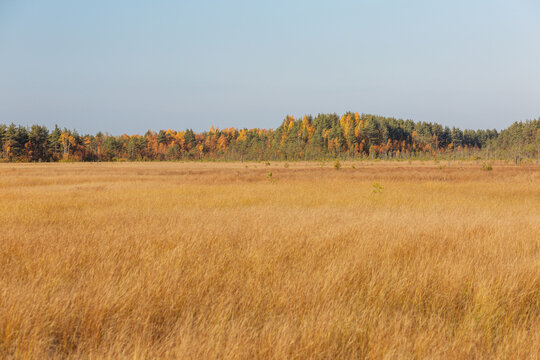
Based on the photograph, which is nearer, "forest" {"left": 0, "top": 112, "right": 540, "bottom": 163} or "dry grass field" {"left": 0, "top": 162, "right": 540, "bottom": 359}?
"dry grass field" {"left": 0, "top": 162, "right": 540, "bottom": 359}

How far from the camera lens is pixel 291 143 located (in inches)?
5030

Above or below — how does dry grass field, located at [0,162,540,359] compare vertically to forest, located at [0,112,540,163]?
below

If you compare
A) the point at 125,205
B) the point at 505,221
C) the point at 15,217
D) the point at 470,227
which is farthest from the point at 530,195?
the point at 15,217

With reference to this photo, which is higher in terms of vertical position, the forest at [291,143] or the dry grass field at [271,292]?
the forest at [291,143]

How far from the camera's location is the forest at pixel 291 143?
88.2 metres

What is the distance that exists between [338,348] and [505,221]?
6712 millimetres

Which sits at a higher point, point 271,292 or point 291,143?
point 291,143

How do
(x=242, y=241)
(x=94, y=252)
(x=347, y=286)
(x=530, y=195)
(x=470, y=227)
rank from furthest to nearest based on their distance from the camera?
1. (x=530, y=195)
2. (x=470, y=227)
3. (x=242, y=241)
4. (x=94, y=252)
5. (x=347, y=286)

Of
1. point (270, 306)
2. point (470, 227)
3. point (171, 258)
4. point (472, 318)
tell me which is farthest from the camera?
point (470, 227)

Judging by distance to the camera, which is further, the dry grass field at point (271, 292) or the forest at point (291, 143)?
the forest at point (291, 143)

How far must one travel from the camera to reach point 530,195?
13.1 meters

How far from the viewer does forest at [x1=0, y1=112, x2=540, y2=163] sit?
8825 centimetres

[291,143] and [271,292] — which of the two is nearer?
[271,292]

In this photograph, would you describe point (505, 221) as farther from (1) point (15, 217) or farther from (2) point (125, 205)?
(1) point (15, 217)
